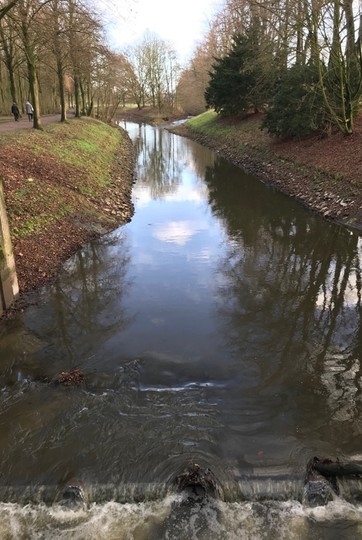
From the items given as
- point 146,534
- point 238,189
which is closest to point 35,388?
point 146,534

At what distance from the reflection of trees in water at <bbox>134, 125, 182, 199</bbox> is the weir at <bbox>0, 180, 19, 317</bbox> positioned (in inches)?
440

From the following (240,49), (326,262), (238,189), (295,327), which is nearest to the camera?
(295,327)

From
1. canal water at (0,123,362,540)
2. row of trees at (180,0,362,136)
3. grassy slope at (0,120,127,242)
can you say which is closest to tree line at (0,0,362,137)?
row of trees at (180,0,362,136)

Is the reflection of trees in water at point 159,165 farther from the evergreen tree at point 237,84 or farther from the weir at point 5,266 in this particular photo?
the weir at point 5,266

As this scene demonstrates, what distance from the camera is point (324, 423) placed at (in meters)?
5.61

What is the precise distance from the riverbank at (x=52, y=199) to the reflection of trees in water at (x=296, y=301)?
4.17 m

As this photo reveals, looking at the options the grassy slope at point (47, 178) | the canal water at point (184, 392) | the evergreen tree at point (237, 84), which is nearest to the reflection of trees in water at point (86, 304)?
the canal water at point (184, 392)

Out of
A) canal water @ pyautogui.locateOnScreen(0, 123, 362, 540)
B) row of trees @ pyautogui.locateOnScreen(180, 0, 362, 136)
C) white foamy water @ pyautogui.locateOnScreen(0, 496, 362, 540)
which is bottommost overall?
white foamy water @ pyautogui.locateOnScreen(0, 496, 362, 540)

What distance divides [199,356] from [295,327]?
2.09 meters

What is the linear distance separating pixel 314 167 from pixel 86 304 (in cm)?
1298

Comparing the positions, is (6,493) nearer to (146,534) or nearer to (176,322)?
(146,534)

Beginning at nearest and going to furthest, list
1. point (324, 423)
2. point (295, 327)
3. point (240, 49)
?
point (324, 423), point (295, 327), point (240, 49)

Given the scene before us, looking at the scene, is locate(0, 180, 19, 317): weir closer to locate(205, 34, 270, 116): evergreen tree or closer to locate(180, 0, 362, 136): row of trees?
locate(180, 0, 362, 136): row of trees

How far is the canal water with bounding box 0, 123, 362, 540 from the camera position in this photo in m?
4.49
